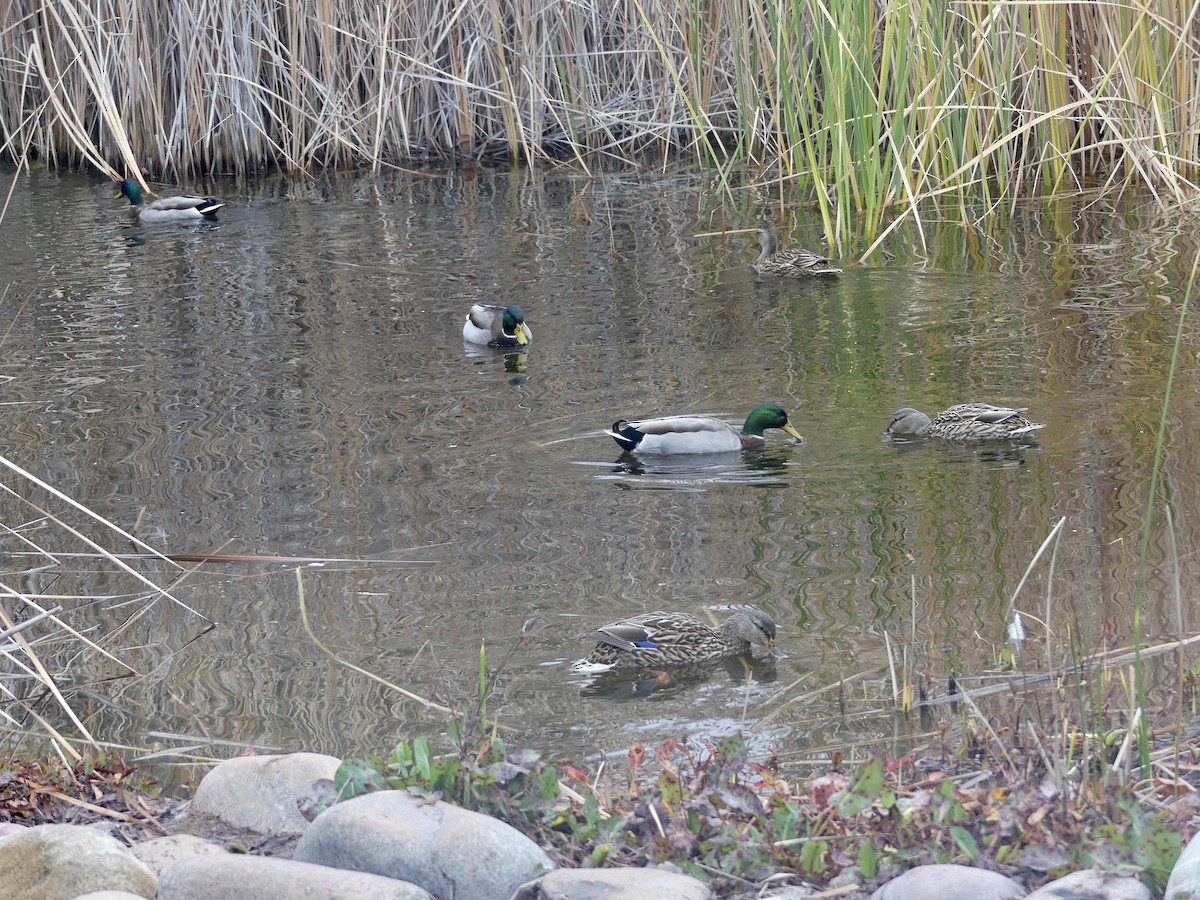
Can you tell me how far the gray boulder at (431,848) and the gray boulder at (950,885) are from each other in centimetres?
70

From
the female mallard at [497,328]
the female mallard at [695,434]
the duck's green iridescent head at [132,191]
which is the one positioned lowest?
the female mallard at [695,434]

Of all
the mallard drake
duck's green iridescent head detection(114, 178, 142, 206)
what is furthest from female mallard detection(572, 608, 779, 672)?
duck's green iridescent head detection(114, 178, 142, 206)

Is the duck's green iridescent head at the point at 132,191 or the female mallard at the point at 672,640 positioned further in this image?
the duck's green iridescent head at the point at 132,191

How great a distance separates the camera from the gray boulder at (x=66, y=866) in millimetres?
3299

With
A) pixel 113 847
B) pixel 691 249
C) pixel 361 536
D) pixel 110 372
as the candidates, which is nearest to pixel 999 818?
pixel 113 847

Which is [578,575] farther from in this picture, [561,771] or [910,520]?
[561,771]

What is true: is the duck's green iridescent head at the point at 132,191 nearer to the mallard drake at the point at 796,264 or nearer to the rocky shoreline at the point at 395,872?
the mallard drake at the point at 796,264

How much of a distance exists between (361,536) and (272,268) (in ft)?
19.7

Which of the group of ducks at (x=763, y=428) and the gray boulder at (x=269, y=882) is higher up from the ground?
the group of ducks at (x=763, y=428)

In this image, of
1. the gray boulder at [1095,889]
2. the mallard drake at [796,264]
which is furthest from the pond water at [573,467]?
the gray boulder at [1095,889]

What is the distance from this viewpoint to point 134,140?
15.3 m

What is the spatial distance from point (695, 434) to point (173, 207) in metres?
7.31

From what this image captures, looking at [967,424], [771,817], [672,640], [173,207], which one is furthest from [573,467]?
[173,207]

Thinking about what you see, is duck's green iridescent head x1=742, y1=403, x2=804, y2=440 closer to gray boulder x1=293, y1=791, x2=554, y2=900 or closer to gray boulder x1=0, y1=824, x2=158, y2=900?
gray boulder x1=293, y1=791, x2=554, y2=900
